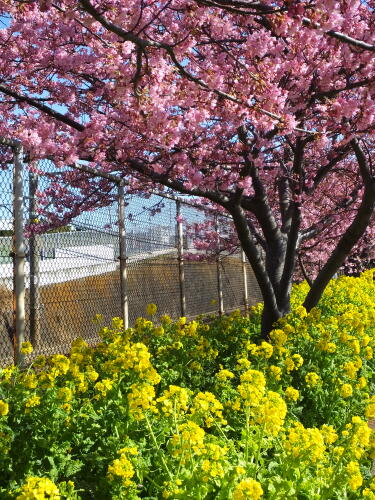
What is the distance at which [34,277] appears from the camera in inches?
196

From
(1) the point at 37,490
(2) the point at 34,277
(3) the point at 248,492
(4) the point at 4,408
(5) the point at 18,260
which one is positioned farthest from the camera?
(2) the point at 34,277

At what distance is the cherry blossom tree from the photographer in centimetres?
445

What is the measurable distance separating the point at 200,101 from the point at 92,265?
204cm

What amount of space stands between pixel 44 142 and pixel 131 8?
5.42ft

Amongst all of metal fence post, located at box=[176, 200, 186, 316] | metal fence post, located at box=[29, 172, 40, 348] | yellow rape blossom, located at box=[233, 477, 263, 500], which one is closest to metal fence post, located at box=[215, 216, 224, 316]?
metal fence post, located at box=[176, 200, 186, 316]

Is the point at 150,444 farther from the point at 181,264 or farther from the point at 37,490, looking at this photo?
the point at 181,264

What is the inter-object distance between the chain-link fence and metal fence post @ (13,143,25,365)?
37 millimetres

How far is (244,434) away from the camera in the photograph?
10.2 ft

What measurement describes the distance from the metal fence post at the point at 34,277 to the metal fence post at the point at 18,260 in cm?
28

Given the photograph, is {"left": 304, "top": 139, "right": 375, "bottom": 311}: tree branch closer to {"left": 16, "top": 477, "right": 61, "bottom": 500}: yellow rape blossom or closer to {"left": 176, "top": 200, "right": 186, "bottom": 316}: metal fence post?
{"left": 176, "top": 200, "right": 186, "bottom": 316}: metal fence post

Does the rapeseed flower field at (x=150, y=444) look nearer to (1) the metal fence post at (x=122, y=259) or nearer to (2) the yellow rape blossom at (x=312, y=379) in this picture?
(2) the yellow rape blossom at (x=312, y=379)

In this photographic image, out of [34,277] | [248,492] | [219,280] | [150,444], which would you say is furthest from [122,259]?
[248,492]

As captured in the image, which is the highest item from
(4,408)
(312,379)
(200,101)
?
(200,101)

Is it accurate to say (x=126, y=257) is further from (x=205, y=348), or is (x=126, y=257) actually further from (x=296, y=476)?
(x=296, y=476)
